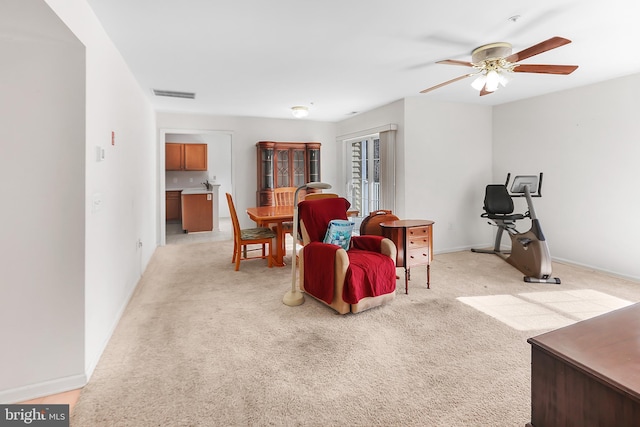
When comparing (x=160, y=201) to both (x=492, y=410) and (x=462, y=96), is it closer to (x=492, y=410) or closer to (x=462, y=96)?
(x=462, y=96)

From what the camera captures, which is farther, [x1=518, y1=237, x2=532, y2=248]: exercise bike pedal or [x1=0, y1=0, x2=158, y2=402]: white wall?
[x1=518, y1=237, x2=532, y2=248]: exercise bike pedal

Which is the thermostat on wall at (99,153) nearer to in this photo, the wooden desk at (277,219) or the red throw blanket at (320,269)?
the red throw blanket at (320,269)

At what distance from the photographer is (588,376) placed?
3.71 ft

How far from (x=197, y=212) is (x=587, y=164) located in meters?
6.85

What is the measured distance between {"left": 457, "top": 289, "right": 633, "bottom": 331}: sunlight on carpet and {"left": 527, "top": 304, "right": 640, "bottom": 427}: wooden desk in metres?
1.37

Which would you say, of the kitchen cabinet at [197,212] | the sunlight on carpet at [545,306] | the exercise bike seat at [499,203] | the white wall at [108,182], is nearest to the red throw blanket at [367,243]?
the sunlight on carpet at [545,306]

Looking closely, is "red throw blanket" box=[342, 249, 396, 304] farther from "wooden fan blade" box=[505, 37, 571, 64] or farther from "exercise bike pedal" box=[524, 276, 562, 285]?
"wooden fan blade" box=[505, 37, 571, 64]

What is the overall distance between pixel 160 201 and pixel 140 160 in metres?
1.86

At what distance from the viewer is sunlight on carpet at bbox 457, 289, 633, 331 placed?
8.87ft

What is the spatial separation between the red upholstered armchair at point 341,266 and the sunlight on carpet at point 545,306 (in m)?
0.89

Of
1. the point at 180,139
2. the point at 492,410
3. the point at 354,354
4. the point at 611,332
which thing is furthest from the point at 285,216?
the point at 180,139

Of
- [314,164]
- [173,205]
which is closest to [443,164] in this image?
[314,164]

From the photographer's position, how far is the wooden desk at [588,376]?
1.06 m

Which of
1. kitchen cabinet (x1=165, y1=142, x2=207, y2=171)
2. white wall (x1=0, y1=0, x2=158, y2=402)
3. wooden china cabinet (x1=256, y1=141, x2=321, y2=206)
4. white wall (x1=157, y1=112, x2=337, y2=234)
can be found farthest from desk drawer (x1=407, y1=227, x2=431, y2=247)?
kitchen cabinet (x1=165, y1=142, x2=207, y2=171)
